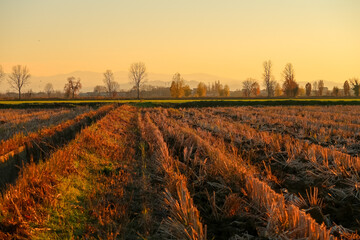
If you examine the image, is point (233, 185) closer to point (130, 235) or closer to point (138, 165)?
point (130, 235)

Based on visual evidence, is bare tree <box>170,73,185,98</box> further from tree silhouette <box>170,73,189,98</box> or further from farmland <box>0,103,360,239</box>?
farmland <box>0,103,360,239</box>

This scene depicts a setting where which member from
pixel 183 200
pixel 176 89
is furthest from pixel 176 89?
pixel 183 200

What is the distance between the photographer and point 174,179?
462 cm

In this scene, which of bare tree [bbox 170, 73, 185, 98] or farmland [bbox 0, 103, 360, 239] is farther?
bare tree [bbox 170, 73, 185, 98]

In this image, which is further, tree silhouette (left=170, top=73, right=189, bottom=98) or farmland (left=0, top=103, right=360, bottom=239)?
tree silhouette (left=170, top=73, right=189, bottom=98)

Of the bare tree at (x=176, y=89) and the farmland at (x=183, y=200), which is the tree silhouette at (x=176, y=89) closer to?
the bare tree at (x=176, y=89)

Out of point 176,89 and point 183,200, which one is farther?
point 176,89

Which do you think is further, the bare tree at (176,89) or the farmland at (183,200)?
the bare tree at (176,89)

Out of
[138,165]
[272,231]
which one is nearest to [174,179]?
[272,231]

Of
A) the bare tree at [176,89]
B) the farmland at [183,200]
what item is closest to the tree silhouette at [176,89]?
the bare tree at [176,89]

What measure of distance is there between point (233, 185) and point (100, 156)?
4621 millimetres

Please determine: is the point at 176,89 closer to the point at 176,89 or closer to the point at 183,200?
the point at 176,89

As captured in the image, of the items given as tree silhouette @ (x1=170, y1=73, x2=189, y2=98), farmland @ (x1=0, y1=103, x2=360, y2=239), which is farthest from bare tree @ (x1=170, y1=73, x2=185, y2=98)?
farmland @ (x1=0, y1=103, x2=360, y2=239)

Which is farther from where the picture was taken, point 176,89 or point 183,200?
point 176,89
